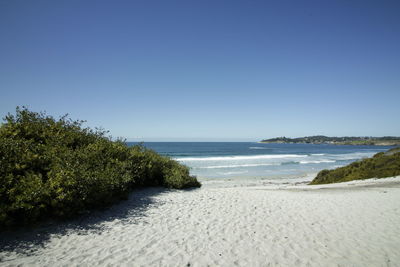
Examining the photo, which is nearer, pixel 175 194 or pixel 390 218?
pixel 390 218

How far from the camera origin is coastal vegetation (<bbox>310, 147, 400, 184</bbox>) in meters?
16.7

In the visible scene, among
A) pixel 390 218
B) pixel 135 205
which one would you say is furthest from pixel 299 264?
pixel 135 205

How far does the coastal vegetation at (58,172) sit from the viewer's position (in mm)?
5483

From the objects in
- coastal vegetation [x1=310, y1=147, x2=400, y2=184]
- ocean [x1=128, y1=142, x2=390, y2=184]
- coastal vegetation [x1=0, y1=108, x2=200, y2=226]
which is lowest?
ocean [x1=128, y1=142, x2=390, y2=184]

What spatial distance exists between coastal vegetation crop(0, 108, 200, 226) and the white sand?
21.8 inches

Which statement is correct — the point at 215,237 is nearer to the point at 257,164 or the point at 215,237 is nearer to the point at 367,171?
the point at 367,171

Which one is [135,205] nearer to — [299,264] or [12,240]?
[12,240]

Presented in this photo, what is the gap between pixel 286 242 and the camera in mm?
5301

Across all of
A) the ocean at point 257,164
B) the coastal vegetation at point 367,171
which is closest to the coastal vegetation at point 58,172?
the ocean at point 257,164

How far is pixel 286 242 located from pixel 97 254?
15.2ft

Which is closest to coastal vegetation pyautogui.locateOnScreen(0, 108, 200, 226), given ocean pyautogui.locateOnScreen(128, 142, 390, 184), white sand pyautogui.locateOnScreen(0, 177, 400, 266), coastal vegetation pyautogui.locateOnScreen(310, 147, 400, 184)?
white sand pyautogui.locateOnScreen(0, 177, 400, 266)

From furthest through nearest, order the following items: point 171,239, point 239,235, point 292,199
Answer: point 292,199 < point 239,235 < point 171,239

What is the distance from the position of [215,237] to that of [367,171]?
62.4ft

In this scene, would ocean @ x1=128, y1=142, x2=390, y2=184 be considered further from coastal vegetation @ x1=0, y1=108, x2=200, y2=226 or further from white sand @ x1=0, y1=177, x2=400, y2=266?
white sand @ x1=0, y1=177, x2=400, y2=266
